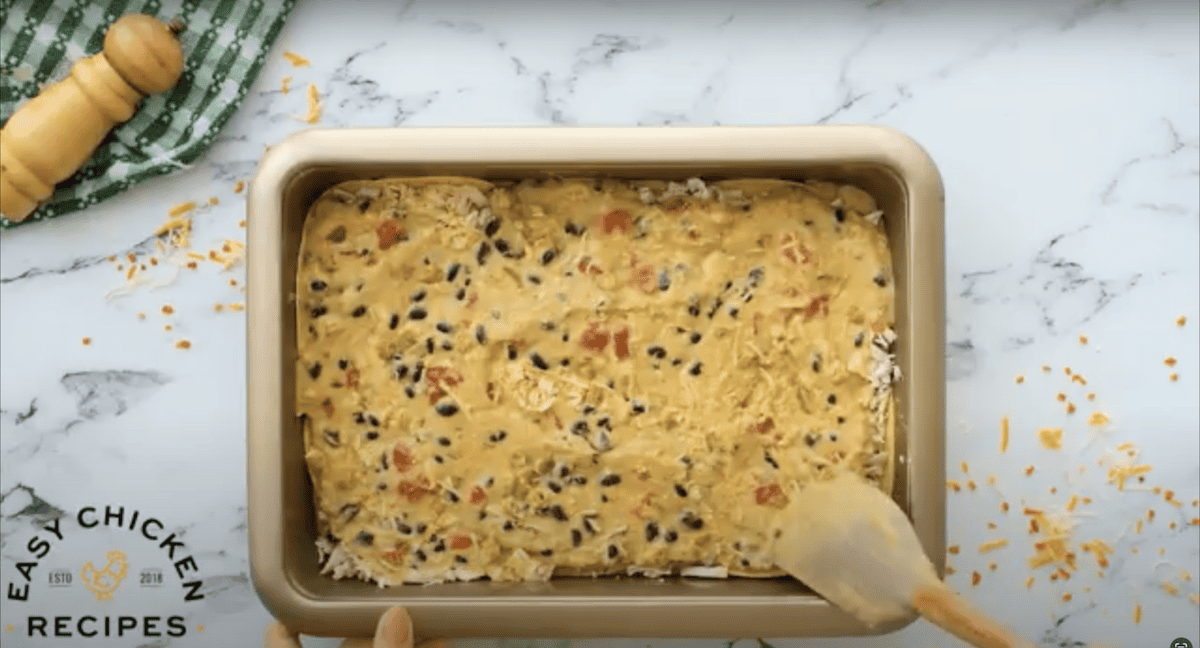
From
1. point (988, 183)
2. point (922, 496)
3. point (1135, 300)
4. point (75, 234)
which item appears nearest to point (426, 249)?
point (75, 234)

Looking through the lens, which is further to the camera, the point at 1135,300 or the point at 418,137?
the point at 1135,300

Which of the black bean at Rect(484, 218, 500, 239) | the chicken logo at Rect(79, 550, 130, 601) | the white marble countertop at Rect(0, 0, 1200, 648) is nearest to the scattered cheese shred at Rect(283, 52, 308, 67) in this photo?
the white marble countertop at Rect(0, 0, 1200, 648)

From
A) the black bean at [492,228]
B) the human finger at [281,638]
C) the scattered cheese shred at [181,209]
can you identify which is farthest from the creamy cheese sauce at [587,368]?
the scattered cheese shred at [181,209]

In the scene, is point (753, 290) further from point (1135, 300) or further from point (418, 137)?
point (1135, 300)

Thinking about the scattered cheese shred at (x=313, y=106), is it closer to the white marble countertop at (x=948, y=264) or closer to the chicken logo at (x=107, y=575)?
the white marble countertop at (x=948, y=264)

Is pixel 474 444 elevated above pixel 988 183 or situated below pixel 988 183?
below

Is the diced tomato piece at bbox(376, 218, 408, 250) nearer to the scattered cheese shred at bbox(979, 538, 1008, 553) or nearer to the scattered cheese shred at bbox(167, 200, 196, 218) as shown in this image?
the scattered cheese shred at bbox(167, 200, 196, 218)

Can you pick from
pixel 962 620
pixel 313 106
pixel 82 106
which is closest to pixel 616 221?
pixel 313 106
